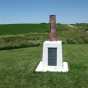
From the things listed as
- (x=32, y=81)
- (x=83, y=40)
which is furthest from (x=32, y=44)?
(x=32, y=81)

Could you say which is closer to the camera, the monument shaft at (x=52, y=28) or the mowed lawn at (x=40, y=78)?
the mowed lawn at (x=40, y=78)

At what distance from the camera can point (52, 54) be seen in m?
14.2

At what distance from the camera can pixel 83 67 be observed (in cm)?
1498

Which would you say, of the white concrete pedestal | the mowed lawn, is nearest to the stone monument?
the white concrete pedestal

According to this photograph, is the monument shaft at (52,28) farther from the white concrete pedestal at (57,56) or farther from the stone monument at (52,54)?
the white concrete pedestal at (57,56)

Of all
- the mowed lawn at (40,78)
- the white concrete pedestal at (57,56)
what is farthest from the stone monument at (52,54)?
the mowed lawn at (40,78)

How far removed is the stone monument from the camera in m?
14.0

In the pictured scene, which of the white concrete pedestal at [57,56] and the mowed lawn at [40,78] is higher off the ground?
the white concrete pedestal at [57,56]

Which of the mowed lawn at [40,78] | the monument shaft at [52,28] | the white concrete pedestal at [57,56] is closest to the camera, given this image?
the mowed lawn at [40,78]

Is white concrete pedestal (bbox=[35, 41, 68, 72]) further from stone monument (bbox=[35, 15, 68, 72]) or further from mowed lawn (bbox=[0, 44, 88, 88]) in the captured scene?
mowed lawn (bbox=[0, 44, 88, 88])

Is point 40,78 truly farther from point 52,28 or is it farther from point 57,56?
point 52,28

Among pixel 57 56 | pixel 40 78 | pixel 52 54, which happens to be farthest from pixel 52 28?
pixel 40 78

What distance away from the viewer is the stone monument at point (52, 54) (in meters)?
14.0

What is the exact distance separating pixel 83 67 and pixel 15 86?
521 centimetres
